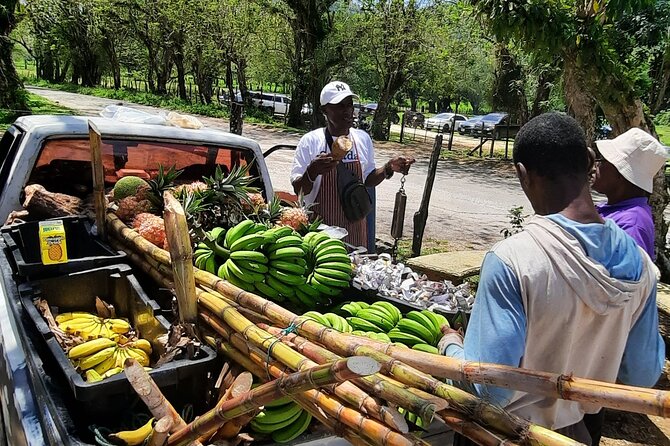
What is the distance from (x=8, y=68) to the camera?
20.1 meters

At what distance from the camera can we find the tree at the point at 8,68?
59.6ft

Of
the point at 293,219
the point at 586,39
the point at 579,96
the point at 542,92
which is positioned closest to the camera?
the point at 293,219

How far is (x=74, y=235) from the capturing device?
3812mm

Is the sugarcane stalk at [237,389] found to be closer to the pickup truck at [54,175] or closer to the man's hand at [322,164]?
the pickup truck at [54,175]

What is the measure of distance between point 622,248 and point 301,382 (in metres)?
1.18

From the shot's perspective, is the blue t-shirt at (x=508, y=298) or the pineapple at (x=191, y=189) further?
the pineapple at (x=191, y=189)

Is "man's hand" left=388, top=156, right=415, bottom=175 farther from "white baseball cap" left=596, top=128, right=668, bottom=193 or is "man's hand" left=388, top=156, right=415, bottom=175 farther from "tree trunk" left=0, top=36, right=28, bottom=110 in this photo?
"tree trunk" left=0, top=36, right=28, bottom=110

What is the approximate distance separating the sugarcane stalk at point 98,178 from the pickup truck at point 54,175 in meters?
0.58

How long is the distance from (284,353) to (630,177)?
2.20 m

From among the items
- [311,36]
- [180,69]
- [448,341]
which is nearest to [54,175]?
[448,341]

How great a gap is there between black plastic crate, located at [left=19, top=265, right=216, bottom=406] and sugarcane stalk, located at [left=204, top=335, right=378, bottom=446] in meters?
0.06

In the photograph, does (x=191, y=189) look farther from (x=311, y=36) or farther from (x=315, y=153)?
(x=311, y=36)

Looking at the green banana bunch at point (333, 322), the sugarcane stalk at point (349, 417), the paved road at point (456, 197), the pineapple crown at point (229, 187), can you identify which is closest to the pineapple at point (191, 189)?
the pineapple crown at point (229, 187)

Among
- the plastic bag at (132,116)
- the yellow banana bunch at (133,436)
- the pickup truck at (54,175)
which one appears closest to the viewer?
the yellow banana bunch at (133,436)
